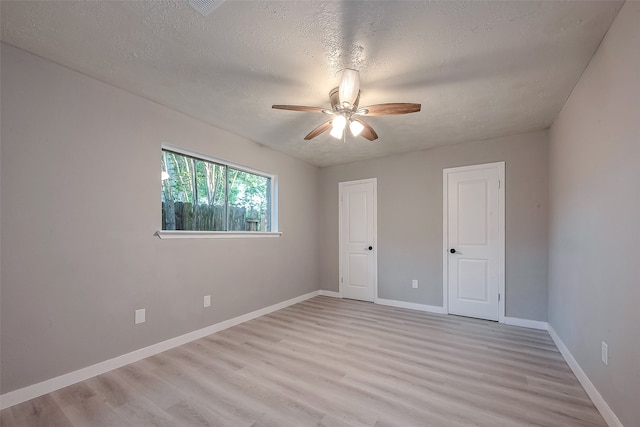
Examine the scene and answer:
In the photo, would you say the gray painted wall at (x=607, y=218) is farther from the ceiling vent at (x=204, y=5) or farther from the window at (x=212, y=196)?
the window at (x=212, y=196)

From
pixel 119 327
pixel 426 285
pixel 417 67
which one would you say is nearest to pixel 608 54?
pixel 417 67

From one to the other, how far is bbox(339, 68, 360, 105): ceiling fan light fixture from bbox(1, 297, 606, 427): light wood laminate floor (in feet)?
7.10

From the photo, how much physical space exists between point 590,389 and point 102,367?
12.2 feet

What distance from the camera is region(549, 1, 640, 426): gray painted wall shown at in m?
1.43

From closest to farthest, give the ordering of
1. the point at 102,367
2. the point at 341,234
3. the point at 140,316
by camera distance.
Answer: the point at 102,367 → the point at 140,316 → the point at 341,234

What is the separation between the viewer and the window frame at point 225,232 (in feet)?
9.42

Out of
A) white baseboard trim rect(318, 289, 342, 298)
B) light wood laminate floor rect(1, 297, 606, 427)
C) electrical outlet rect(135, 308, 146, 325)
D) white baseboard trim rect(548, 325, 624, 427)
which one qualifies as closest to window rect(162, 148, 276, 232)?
electrical outlet rect(135, 308, 146, 325)

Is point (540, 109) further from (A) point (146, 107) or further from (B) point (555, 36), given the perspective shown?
(A) point (146, 107)

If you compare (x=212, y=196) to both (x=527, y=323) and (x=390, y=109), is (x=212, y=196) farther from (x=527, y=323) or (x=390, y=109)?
(x=527, y=323)

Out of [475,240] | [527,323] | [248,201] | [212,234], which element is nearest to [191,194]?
[212,234]

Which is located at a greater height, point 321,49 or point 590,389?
point 321,49

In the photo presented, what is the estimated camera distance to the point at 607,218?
5.64ft

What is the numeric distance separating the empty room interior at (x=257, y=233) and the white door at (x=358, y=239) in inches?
41.8

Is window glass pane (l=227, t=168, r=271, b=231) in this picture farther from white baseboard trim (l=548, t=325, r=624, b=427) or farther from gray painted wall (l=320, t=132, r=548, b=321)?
white baseboard trim (l=548, t=325, r=624, b=427)
